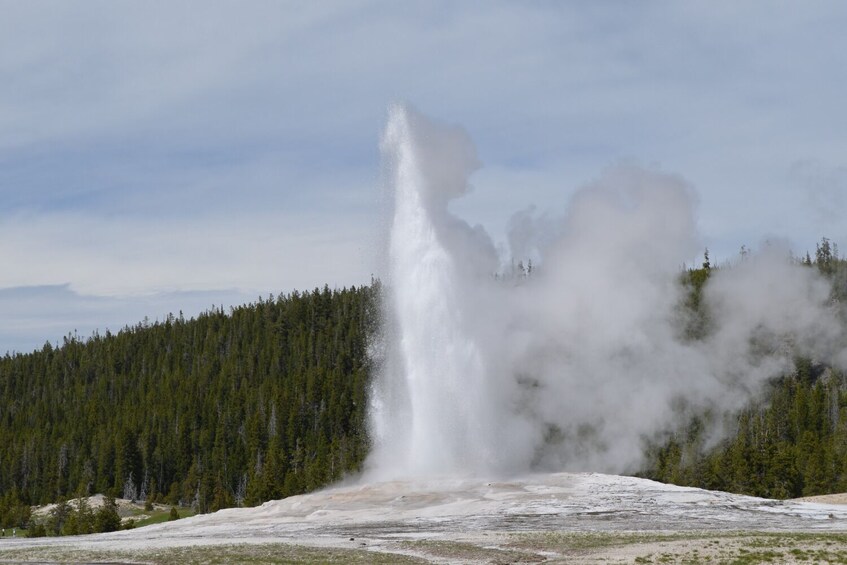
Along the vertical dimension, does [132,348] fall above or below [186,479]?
above

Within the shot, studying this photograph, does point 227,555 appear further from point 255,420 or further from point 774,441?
point 255,420

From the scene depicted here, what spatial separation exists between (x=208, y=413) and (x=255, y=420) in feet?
53.1

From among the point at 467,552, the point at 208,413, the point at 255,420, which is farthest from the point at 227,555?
the point at 208,413

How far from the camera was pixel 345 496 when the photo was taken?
5694 cm

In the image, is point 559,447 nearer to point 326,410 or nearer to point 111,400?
point 326,410

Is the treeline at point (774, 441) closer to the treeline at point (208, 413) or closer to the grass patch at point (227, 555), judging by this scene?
the treeline at point (208, 413)

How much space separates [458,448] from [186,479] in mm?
74098

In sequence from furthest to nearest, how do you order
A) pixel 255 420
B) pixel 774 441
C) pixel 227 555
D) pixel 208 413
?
pixel 208 413
pixel 255 420
pixel 774 441
pixel 227 555

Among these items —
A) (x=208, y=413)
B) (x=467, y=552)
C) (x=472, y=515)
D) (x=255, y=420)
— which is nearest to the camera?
(x=467, y=552)

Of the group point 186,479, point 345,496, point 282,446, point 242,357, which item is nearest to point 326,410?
point 282,446

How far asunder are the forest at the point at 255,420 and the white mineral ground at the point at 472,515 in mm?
22959

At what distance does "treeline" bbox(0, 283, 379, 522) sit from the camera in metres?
125

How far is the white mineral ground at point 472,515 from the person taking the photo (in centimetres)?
4553

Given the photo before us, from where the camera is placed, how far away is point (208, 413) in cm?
14788
